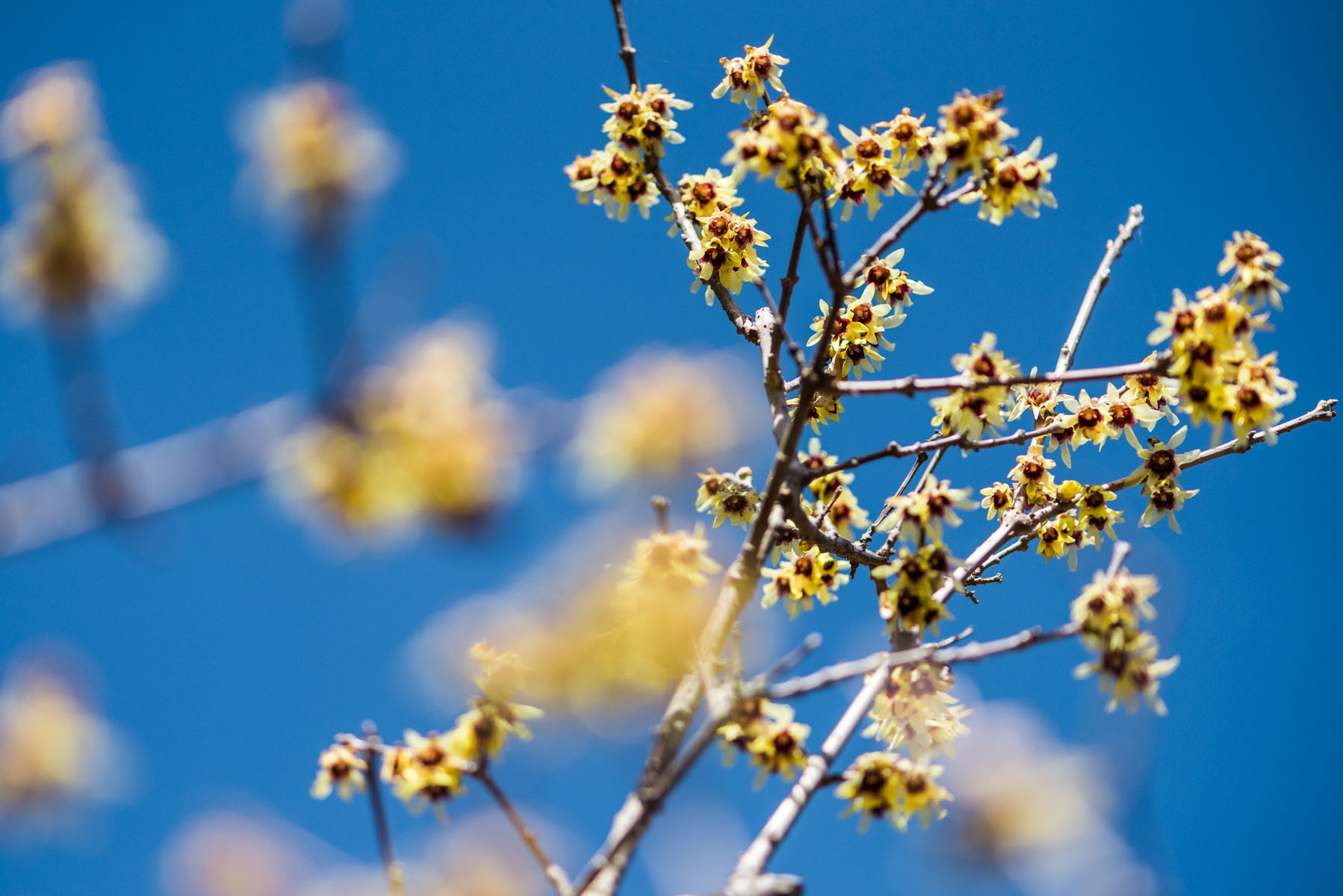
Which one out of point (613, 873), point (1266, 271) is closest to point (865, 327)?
point (1266, 271)

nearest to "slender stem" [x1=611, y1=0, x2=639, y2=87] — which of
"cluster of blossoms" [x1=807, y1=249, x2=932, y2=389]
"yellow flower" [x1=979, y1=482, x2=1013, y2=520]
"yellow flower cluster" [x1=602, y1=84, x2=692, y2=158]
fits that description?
"yellow flower cluster" [x1=602, y1=84, x2=692, y2=158]

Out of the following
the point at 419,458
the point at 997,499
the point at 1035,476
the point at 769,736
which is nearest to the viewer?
the point at 419,458

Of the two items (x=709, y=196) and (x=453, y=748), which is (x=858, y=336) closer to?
(x=709, y=196)

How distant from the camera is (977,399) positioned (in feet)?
12.9

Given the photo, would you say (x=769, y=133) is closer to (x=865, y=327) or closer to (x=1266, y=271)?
(x=865, y=327)

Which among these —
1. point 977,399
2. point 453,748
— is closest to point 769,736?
point 453,748

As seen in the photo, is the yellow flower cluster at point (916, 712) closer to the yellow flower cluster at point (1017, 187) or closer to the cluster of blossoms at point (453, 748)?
the cluster of blossoms at point (453, 748)

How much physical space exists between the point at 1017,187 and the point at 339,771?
141 inches

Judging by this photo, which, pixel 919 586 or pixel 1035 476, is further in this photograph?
pixel 1035 476

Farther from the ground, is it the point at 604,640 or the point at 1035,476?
the point at 1035,476

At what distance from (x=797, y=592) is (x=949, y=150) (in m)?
2.02

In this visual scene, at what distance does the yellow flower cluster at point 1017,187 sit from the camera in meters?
3.71

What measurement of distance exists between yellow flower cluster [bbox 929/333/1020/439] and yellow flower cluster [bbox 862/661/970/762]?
3.36 ft

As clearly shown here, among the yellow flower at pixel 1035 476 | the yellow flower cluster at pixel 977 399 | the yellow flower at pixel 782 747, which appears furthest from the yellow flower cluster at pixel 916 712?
the yellow flower at pixel 1035 476
